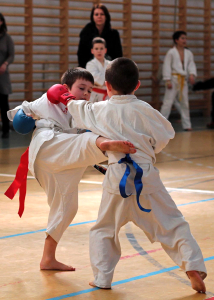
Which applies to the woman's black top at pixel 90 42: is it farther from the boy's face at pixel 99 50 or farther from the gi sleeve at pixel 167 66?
the gi sleeve at pixel 167 66

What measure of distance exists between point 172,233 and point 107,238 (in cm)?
26

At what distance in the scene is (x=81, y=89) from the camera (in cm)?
257

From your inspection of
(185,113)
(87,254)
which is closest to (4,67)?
(185,113)

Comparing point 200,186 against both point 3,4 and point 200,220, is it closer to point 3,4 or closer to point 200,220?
point 200,220

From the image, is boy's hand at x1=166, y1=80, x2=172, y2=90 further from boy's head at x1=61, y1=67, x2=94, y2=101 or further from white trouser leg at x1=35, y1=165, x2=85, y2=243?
white trouser leg at x1=35, y1=165, x2=85, y2=243

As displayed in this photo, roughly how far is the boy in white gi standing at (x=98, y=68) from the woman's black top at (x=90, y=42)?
50 centimetres

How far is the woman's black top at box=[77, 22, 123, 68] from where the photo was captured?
6305 millimetres

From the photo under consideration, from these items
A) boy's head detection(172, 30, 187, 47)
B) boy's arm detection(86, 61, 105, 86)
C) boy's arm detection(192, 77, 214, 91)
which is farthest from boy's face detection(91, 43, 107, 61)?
boy's arm detection(192, 77, 214, 91)

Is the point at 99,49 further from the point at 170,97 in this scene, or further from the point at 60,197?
the point at 170,97

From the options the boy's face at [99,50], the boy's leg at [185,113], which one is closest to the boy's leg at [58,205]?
the boy's face at [99,50]

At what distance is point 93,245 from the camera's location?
222 cm

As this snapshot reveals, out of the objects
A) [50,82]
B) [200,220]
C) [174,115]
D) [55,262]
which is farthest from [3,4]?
[55,262]

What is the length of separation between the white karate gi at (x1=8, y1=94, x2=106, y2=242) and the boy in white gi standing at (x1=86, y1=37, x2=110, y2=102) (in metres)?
3.02

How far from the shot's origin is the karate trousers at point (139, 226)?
2168 mm
